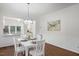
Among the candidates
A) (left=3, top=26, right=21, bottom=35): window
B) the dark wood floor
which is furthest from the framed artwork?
(left=3, top=26, right=21, bottom=35): window

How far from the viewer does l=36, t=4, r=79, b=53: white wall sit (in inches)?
66.0

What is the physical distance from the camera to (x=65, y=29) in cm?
178

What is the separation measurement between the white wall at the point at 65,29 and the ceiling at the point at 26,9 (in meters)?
0.10

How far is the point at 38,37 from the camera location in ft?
5.44

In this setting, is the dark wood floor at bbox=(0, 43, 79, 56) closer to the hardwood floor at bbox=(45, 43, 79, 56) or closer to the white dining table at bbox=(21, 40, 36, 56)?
the hardwood floor at bbox=(45, 43, 79, 56)

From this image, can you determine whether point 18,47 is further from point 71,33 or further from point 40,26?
point 71,33

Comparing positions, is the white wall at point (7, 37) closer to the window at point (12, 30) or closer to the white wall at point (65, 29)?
the window at point (12, 30)

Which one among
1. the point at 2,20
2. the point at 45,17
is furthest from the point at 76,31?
the point at 2,20

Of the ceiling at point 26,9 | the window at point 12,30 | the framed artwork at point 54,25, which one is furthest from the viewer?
the framed artwork at point 54,25

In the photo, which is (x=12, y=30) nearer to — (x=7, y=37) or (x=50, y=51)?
(x=7, y=37)

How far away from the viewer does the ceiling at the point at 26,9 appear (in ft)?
4.97

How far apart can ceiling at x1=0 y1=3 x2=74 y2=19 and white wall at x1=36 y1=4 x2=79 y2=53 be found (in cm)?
10

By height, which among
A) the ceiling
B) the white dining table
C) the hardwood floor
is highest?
the ceiling

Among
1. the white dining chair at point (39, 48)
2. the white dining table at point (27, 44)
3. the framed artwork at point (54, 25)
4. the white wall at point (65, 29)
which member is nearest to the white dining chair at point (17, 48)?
the white dining table at point (27, 44)
